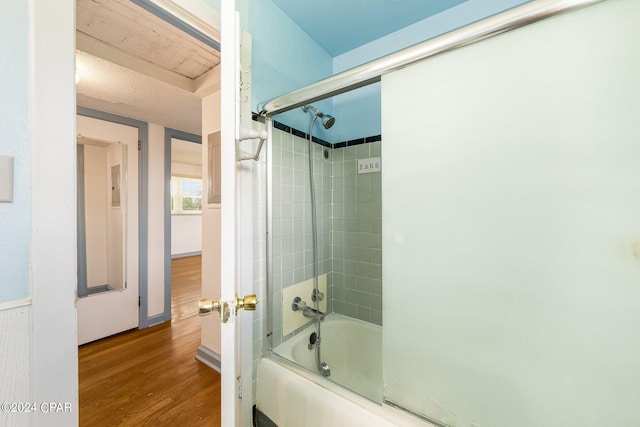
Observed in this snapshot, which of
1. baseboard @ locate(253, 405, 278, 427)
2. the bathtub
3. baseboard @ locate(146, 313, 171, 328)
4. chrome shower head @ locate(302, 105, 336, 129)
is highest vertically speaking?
chrome shower head @ locate(302, 105, 336, 129)

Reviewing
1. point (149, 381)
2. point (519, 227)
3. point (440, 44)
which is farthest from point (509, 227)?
point (149, 381)

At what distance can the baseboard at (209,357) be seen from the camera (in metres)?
1.68

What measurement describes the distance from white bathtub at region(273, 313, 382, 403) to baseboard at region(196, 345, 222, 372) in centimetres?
76

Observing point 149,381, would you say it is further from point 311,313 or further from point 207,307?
point 207,307

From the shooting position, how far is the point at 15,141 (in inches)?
23.5

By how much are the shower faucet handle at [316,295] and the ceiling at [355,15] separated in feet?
5.10

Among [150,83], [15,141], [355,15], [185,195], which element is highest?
[355,15]

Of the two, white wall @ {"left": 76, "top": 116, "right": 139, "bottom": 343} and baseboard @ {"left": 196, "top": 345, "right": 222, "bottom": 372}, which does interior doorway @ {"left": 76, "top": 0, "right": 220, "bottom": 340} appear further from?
baseboard @ {"left": 196, "top": 345, "right": 222, "bottom": 372}

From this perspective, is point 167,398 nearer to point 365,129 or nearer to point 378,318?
point 378,318

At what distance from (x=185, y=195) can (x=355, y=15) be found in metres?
5.40

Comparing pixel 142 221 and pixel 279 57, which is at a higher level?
pixel 279 57

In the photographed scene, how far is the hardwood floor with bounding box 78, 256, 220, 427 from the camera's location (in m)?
1.29

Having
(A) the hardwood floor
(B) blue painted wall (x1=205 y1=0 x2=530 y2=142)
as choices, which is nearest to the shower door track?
(B) blue painted wall (x1=205 y1=0 x2=530 y2=142)

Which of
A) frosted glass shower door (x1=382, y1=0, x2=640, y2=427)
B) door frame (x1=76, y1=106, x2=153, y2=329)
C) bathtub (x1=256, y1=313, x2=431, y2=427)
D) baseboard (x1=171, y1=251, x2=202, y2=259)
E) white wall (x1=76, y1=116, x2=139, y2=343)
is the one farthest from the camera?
baseboard (x1=171, y1=251, x2=202, y2=259)
